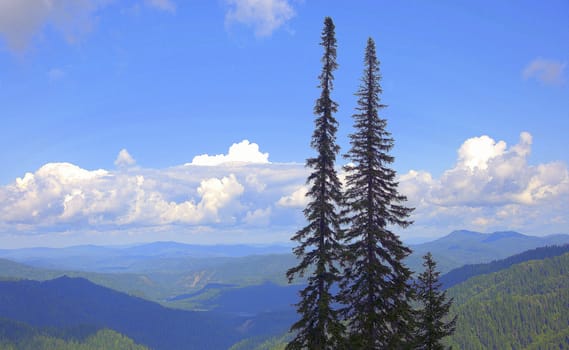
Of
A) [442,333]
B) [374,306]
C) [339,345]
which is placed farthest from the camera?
[442,333]

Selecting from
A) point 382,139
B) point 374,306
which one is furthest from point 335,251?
point 382,139

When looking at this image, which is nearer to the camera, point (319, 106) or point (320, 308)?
point (320, 308)

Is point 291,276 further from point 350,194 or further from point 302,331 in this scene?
point 350,194

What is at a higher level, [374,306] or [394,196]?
[394,196]

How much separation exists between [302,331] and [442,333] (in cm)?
1171

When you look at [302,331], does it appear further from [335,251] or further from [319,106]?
[319,106]

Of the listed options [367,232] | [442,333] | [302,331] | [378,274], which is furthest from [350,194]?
[442,333]

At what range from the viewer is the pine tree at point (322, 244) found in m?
28.1

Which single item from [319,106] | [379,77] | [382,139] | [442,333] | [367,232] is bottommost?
[442,333]

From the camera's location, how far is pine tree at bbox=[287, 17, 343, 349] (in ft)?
92.2

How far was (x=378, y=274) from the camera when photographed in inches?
1149

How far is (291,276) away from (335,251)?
3545 millimetres

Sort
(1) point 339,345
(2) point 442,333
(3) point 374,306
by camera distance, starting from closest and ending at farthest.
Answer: (1) point 339,345 → (3) point 374,306 → (2) point 442,333

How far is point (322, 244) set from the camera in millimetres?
29188
